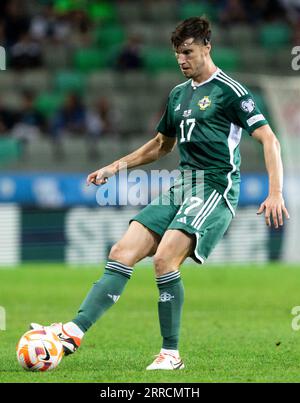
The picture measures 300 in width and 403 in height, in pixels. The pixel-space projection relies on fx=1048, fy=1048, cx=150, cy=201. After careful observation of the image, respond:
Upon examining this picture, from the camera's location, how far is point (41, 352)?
271 inches

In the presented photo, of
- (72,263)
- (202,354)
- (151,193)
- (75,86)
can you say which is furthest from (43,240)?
(202,354)

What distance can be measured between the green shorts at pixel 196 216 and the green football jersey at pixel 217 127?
9cm

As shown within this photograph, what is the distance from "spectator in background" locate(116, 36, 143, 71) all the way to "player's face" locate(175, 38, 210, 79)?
1509 centimetres

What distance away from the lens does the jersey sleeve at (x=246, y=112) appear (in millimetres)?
7145

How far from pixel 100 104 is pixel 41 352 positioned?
46.9ft

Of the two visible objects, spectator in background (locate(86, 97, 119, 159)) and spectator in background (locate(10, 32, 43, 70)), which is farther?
spectator in background (locate(10, 32, 43, 70))

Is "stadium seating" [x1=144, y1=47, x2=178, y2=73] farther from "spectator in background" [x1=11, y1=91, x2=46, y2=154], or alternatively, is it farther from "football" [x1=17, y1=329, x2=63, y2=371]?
"football" [x1=17, y1=329, x2=63, y2=371]

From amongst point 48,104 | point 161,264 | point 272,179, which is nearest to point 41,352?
point 161,264

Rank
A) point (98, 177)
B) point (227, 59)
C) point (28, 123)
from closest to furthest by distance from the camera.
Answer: point (98, 177) → point (28, 123) → point (227, 59)

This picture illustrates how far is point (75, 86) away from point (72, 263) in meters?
4.94

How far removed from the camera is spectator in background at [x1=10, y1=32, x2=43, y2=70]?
22422 mm
